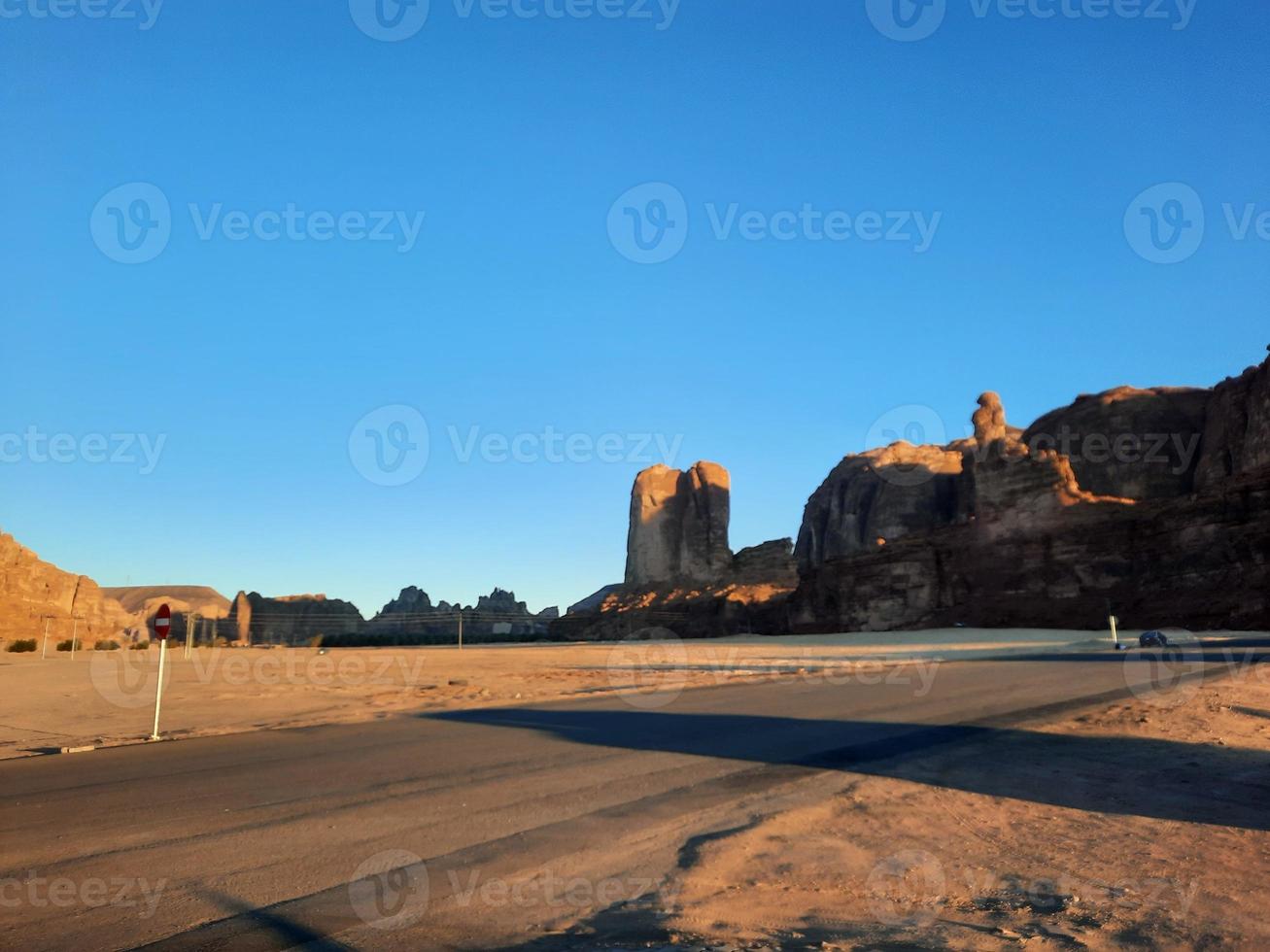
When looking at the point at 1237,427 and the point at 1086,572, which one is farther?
the point at 1237,427

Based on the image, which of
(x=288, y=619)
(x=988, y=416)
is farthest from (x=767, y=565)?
(x=288, y=619)

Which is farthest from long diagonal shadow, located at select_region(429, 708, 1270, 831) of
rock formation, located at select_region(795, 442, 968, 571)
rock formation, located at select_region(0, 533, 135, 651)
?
rock formation, located at select_region(795, 442, 968, 571)

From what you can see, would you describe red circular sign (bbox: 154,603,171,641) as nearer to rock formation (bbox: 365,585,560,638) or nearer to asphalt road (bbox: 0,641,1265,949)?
asphalt road (bbox: 0,641,1265,949)

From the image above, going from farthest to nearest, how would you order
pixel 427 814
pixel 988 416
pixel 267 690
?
pixel 988 416
pixel 267 690
pixel 427 814

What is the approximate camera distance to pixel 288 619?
93.4m

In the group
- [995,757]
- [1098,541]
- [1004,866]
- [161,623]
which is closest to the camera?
[1004,866]

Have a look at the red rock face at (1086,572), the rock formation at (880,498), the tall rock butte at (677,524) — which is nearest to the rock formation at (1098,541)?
the red rock face at (1086,572)

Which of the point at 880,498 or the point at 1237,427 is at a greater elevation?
the point at 880,498

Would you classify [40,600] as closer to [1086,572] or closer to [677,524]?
[1086,572]

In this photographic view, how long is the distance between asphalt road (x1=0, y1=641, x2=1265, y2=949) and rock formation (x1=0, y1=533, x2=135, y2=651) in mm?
46398

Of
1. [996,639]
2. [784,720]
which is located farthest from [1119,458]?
[784,720]

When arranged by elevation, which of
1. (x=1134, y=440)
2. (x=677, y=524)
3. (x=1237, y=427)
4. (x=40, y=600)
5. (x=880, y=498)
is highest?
(x=1134, y=440)

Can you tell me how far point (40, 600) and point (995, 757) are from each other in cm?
5907

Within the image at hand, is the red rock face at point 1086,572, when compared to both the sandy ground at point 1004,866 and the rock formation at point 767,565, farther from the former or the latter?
the sandy ground at point 1004,866
